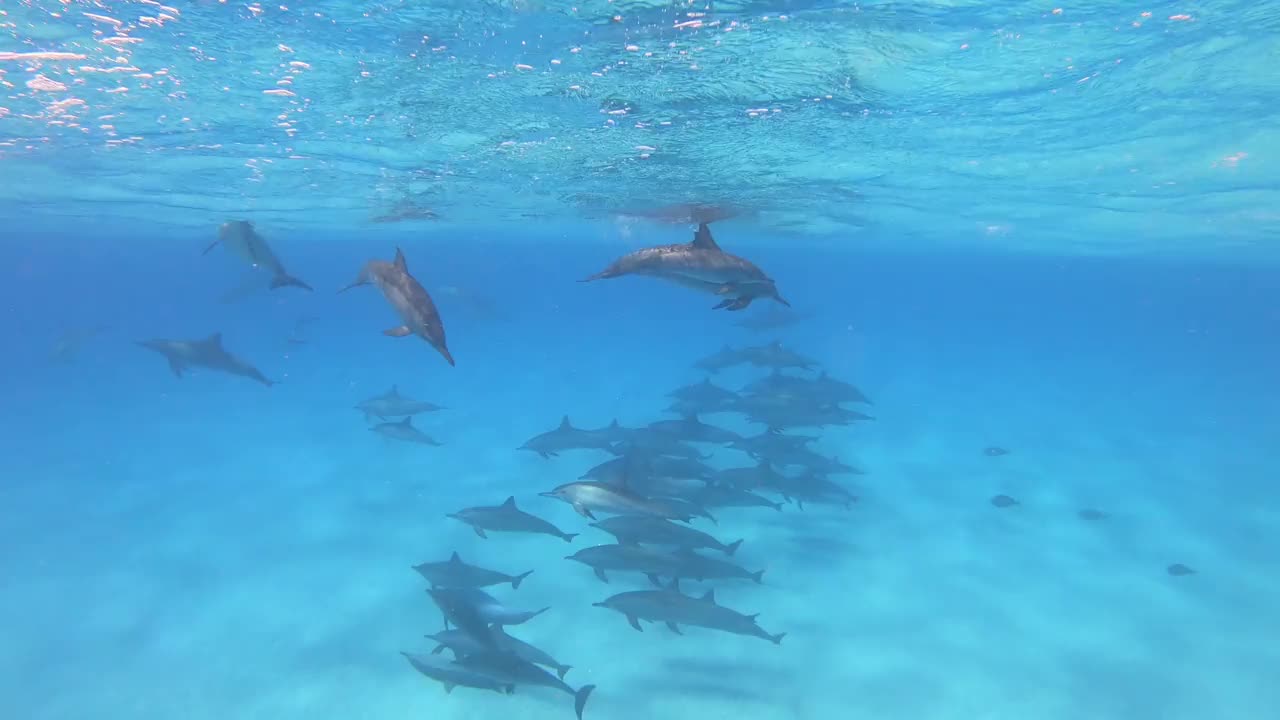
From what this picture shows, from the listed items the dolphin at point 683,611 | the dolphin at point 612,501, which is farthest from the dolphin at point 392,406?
the dolphin at point 683,611

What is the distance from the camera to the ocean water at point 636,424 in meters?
8.79

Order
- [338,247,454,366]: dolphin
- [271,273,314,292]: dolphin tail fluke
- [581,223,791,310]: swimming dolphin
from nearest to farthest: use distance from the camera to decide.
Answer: [338,247,454,366]: dolphin → [581,223,791,310]: swimming dolphin → [271,273,314,292]: dolphin tail fluke

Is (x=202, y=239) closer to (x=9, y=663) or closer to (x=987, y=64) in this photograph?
(x=9, y=663)

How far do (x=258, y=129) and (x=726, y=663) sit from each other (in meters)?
16.2

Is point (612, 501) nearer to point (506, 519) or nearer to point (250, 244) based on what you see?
point (506, 519)

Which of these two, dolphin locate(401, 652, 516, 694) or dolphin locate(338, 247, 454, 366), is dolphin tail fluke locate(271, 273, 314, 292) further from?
dolphin locate(401, 652, 516, 694)

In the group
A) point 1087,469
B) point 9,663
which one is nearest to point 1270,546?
point 1087,469

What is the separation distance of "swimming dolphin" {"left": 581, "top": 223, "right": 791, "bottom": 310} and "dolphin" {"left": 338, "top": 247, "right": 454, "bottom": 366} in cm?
142

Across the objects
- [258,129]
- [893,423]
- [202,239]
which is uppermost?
[258,129]

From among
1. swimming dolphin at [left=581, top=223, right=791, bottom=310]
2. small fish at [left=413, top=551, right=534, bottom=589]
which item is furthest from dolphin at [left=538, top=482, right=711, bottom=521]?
swimming dolphin at [left=581, top=223, right=791, bottom=310]

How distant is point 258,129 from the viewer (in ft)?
52.0

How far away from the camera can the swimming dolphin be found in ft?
18.5

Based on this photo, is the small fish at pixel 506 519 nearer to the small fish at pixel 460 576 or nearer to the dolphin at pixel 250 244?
the small fish at pixel 460 576

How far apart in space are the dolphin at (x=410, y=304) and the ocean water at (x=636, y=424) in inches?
213
